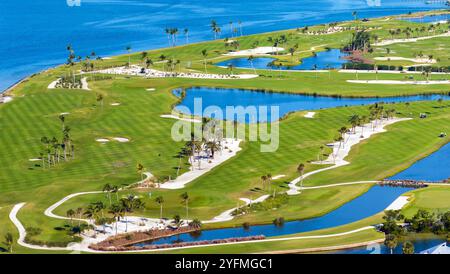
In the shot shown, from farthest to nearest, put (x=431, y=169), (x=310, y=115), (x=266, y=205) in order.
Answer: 1. (x=310, y=115)
2. (x=431, y=169)
3. (x=266, y=205)

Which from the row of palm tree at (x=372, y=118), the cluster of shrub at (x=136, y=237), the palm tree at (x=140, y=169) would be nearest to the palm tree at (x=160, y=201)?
the cluster of shrub at (x=136, y=237)

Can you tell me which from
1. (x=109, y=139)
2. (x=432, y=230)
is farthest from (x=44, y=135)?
(x=432, y=230)

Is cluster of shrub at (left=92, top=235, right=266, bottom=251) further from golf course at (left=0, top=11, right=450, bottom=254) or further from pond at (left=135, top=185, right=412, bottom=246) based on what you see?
pond at (left=135, top=185, right=412, bottom=246)

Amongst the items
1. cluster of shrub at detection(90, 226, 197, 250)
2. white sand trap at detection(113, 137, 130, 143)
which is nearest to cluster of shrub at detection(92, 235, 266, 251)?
cluster of shrub at detection(90, 226, 197, 250)

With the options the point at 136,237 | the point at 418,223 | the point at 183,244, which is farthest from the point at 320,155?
the point at 183,244

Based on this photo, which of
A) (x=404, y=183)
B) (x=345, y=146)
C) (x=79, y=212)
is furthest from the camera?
(x=345, y=146)

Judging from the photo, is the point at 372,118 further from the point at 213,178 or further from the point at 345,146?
the point at 213,178
